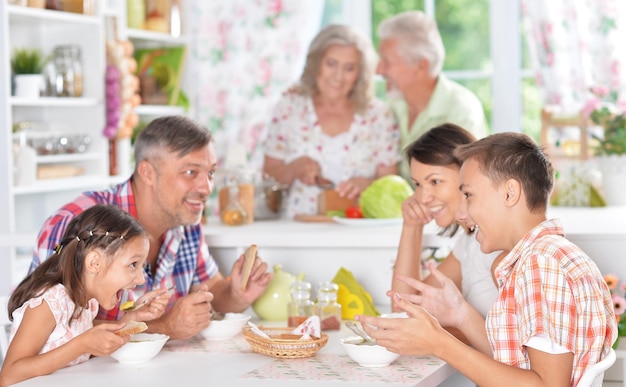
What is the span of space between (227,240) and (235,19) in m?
2.21

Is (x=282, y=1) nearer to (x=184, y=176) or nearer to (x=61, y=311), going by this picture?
(x=184, y=176)

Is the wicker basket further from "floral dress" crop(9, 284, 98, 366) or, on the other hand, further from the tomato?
the tomato

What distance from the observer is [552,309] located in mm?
1800

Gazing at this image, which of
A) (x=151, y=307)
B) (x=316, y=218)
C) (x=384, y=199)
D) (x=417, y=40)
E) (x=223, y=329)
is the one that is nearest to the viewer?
(x=151, y=307)

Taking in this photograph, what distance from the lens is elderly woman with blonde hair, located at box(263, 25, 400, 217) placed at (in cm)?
365

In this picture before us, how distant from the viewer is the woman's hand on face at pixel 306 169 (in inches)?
140

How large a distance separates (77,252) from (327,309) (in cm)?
67

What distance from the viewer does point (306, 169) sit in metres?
3.60

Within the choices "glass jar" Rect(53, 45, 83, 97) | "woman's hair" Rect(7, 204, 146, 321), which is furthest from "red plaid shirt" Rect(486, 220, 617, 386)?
"glass jar" Rect(53, 45, 83, 97)

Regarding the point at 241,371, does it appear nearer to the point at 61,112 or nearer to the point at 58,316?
the point at 58,316

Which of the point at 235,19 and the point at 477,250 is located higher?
the point at 235,19

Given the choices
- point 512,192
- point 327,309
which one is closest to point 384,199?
point 327,309

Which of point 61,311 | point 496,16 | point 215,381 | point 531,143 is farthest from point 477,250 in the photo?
point 496,16

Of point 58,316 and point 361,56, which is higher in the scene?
point 361,56
